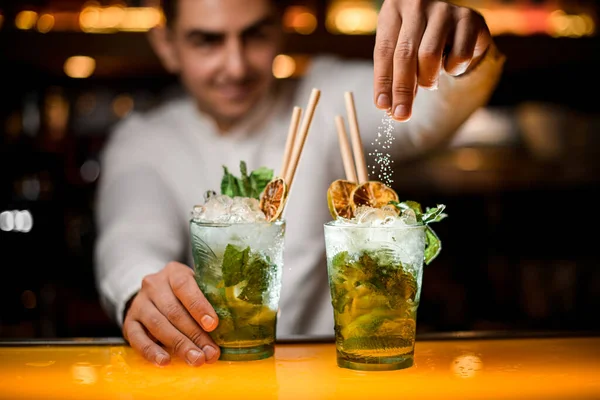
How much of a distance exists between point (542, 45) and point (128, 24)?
1.85 metres

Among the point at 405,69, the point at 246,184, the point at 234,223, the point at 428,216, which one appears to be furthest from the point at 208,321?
the point at 405,69

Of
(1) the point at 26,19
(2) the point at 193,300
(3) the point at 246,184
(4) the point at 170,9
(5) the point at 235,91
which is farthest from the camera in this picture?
(1) the point at 26,19

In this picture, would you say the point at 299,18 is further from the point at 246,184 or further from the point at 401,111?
the point at 401,111

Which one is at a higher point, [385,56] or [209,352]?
[385,56]

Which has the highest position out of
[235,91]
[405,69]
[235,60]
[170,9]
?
[170,9]

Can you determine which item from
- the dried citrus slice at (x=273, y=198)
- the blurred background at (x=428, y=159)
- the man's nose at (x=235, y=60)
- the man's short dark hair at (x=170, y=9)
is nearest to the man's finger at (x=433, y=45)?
the dried citrus slice at (x=273, y=198)

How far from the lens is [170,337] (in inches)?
50.6

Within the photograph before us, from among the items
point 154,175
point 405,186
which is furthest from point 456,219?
point 154,175

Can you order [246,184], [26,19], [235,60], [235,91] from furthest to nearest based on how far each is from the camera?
[26,19], [235,91], [235,60], [246,184]

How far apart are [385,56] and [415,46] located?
0.17ft

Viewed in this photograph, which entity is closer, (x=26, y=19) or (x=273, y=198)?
(x=273, y=198)

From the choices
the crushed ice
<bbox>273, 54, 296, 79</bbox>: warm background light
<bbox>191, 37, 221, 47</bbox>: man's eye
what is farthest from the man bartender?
the crushed ice

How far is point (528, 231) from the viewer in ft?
12.3

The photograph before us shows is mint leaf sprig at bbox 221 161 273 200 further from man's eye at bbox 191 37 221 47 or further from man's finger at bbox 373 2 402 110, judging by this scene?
man's eye at bbox 191 37 221 47
